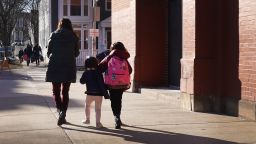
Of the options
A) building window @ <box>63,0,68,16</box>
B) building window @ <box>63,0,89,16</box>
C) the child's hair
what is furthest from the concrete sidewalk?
building window @ <box>63,0,68,16</box>

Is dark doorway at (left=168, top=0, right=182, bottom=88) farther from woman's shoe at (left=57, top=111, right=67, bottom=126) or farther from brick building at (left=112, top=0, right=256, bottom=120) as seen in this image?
woman's shoe at (left=57, top=111, right=67, bottom=126)

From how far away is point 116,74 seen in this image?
928 centimetres

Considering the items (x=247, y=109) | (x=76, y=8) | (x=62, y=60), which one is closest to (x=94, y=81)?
(x=62, y=60)

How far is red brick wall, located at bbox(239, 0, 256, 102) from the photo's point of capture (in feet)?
31.8

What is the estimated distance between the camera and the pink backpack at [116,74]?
30.4 ft

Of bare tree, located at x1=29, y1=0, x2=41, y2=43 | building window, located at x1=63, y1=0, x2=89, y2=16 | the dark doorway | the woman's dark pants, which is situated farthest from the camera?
bare tree, located at x1=29, y1=0, x2=41, y2=43

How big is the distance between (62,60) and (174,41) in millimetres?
6051

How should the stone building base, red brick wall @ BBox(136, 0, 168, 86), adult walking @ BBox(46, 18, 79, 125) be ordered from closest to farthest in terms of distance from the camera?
adult walking @ BBox(46, 18, 79, 125)
the stone building base
red brick wall @ BBox(136, 0, 168, 86)

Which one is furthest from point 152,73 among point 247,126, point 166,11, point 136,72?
point 247,126

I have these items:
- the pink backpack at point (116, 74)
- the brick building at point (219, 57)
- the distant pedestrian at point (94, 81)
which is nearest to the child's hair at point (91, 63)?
the distant pedestrian at point (94, 81)

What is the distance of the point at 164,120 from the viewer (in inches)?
397

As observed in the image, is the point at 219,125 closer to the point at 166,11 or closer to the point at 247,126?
the point at 247,126

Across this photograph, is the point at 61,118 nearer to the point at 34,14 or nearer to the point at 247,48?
the point at 247,48

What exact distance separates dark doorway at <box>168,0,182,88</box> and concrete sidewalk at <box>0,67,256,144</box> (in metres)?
1.84
